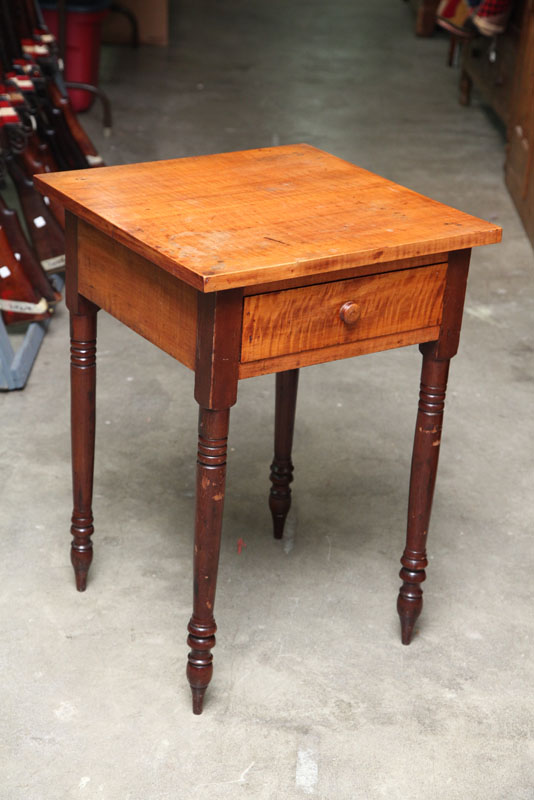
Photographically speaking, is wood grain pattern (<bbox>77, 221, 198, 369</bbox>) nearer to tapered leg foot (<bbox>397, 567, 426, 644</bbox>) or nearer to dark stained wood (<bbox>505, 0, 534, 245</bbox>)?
tapered leg foot (<bbox>397, 567, 426, 644</bbox>)

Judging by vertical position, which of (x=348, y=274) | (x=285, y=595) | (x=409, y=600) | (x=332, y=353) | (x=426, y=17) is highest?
(x=348, y=274)

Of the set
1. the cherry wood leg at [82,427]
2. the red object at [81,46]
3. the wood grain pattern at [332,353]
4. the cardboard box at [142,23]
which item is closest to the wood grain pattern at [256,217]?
the wood grain pattern at [332,353]

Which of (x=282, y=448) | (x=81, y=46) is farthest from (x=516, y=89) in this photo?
(x=282, y=448)

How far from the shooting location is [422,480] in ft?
6.18

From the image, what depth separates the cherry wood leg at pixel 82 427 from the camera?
6.26 ft

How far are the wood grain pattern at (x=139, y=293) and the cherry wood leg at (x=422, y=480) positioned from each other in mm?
437

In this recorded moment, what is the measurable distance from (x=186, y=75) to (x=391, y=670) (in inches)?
219


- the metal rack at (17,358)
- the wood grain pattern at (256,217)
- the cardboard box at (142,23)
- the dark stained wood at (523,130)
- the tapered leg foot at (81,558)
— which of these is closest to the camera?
Result: the wood grain pattern at (256,217)

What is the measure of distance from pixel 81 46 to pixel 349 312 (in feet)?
14.7

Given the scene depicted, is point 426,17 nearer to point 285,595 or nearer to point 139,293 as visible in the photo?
point 285,595

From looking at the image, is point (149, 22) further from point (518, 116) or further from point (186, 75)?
point (518, 116)

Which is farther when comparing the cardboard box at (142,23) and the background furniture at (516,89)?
the cardboard box at (142,23)

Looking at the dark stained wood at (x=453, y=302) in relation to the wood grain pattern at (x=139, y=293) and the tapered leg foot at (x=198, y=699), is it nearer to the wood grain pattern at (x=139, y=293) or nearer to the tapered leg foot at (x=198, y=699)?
the wood grain pattern at (x=139, y=293)

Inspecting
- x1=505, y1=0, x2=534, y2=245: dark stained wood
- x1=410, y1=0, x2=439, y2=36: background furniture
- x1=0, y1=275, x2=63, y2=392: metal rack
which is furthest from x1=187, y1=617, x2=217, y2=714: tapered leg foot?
x1=410, y1=0, x2=439, y2=36: background furniture
